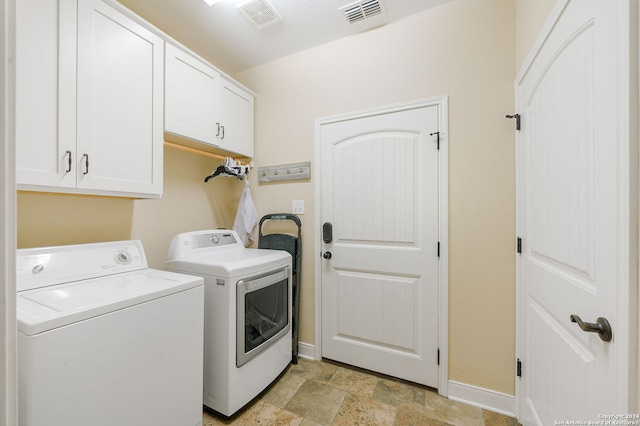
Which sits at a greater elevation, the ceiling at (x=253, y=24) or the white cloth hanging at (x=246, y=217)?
the ceiling at (x=253, y=24)

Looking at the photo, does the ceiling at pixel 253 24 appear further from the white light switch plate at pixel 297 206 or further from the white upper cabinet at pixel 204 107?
the white light switch plate at pixel 297 206

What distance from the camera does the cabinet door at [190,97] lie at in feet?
5.60

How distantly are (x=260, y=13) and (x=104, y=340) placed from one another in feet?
7.01

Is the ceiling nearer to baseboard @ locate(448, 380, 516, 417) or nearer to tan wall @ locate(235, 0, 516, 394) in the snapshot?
tan wall @ locate(235, 0, 516, 394)

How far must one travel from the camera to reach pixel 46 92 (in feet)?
3.85

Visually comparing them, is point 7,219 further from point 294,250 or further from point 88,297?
point 294,250

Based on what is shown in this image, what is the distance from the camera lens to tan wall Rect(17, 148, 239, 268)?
4.65 feet

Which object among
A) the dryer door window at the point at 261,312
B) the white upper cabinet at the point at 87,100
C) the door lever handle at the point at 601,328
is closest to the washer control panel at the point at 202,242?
the white upper cabinet at the point at 87,100

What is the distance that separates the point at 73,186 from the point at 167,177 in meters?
0.82

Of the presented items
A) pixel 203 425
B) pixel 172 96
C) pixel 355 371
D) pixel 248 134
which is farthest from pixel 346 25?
pixel 203 425

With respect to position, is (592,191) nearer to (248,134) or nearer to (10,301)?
(10,301)

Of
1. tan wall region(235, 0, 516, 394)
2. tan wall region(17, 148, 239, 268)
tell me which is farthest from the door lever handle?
tan wall region(17, 148, 239, 268)

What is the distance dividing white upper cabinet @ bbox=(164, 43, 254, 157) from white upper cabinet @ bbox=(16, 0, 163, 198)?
104 mm

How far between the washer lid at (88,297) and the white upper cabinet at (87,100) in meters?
0.47
